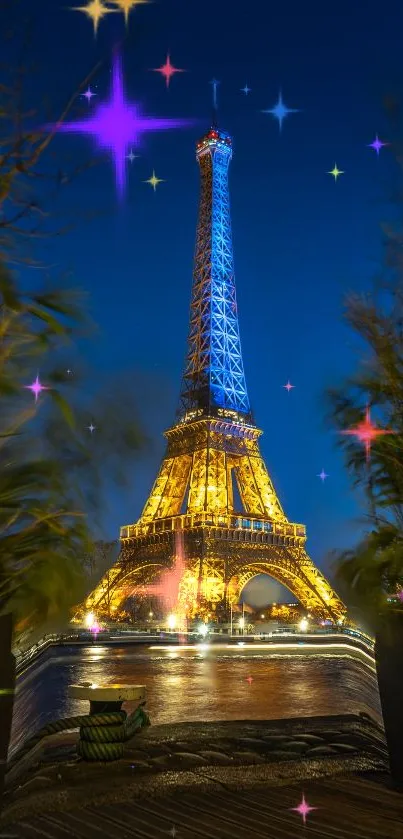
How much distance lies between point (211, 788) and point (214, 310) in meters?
56.8

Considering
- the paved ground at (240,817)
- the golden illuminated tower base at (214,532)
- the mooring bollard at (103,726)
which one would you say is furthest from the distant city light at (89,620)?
the paved ground at (240,817)

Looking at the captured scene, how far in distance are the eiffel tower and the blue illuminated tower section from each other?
10 cm

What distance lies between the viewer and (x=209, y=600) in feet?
143

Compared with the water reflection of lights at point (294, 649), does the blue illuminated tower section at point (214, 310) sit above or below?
above

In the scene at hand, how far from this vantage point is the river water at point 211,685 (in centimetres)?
1145

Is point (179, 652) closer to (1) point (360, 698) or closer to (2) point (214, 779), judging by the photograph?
(1) point (360, 698)

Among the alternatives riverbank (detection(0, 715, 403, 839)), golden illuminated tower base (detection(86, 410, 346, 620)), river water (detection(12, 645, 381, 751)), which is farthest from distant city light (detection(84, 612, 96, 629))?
riverbank (detection(0, 715, 403, 839))

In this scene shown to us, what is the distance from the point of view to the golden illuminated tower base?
Result: 47094mm

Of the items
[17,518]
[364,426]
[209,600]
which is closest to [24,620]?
[17,518]

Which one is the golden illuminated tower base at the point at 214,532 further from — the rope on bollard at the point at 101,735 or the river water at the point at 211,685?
the rope on bollard at the point at 101,735

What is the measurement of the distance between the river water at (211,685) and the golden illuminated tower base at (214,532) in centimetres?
1915

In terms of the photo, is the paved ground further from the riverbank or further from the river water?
the river water

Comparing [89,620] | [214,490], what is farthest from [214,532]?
[89,620]

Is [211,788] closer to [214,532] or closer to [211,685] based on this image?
[211,685]
